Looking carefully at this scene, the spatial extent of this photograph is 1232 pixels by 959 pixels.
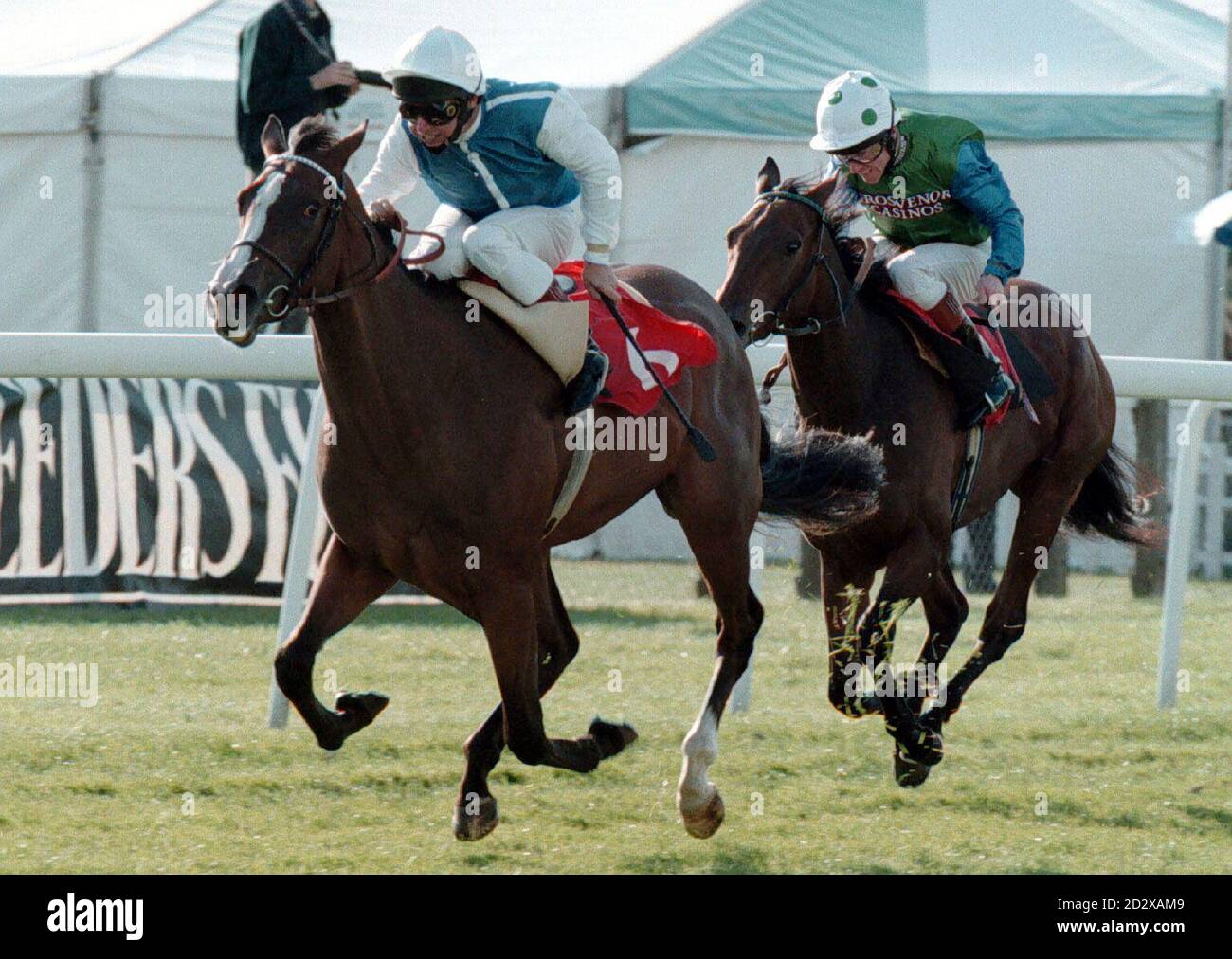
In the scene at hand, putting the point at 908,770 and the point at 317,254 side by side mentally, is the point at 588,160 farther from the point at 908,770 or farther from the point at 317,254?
the point at 908,770

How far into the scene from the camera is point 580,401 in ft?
15.7

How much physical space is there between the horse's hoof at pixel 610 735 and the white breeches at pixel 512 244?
4.10 feet

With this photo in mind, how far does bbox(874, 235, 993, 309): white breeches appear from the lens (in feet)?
19.2

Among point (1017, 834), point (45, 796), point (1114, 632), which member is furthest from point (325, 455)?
point (1114, 632)

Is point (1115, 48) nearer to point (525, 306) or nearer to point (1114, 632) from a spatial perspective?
point (1114, 632)

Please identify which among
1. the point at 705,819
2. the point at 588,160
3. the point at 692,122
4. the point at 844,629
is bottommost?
the point at 705,819

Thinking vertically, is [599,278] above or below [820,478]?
above

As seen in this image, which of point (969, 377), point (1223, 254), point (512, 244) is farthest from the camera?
point (1223, 254)

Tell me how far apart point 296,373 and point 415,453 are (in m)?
1.83

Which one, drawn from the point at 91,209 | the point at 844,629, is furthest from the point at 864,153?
the point at 91,209

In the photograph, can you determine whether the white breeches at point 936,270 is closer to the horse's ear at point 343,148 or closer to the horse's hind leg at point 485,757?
the horse's hind leg at point 485,757

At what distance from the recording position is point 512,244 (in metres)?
4.76

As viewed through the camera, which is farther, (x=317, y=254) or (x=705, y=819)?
(x=705, y=819)
